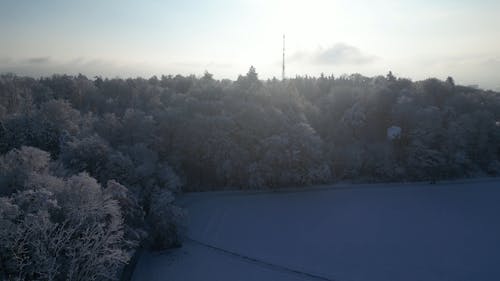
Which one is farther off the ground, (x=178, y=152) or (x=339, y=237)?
(x=178, y=152)

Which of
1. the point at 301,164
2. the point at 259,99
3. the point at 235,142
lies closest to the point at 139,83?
the point at 259,99

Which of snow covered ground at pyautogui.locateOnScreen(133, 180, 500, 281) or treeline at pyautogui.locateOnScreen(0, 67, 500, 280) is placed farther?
snow covered ground at pyautogui.locateOnScreen(133, 180, 500, 281)

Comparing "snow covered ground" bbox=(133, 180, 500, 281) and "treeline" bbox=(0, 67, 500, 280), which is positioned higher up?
"treeline" bbox=(0, 67, 500, 280)

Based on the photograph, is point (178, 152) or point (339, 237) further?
point (178, 152)

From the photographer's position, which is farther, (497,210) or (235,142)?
(235,142)

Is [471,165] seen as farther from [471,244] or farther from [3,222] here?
[3,222]
